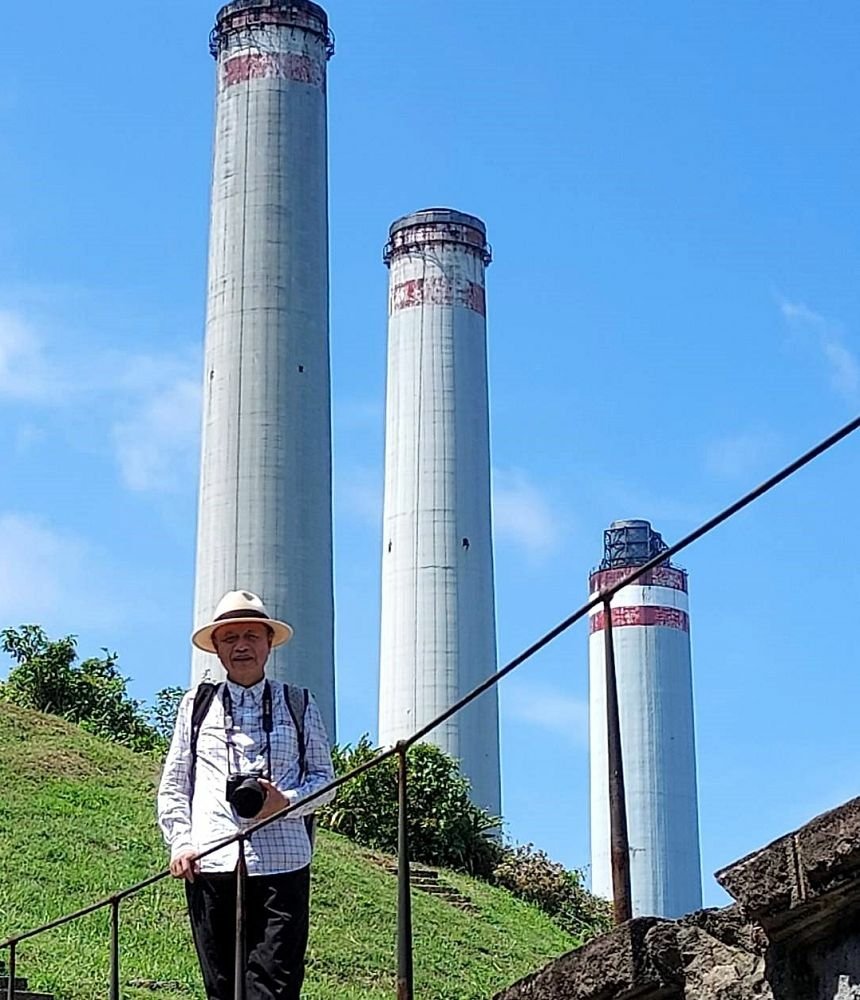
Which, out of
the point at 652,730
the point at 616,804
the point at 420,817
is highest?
the point at 652,730

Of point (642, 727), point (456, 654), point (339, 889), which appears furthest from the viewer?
point (642, 727)

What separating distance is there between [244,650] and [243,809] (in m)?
0.52

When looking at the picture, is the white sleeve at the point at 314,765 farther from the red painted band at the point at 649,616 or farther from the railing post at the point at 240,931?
the red painted band at the point at 649,616

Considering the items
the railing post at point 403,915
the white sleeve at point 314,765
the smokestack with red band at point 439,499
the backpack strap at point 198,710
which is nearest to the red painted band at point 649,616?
the smokestack with red band at point 439,499

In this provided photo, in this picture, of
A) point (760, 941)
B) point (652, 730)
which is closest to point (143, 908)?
point (760, 941)

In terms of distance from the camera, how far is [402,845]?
602 centimetres

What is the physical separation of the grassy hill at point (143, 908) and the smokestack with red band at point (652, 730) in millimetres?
14897

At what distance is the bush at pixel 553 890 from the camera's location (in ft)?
80.6

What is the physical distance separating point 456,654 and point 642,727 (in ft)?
21.0

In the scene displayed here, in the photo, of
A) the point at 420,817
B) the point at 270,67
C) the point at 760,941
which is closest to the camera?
the point at 760,941

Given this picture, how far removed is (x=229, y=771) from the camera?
6562mm

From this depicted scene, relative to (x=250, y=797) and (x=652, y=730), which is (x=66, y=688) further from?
(x=250, y=797)

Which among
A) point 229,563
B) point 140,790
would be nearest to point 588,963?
point 140,790

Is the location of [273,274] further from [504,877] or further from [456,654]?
[504,877]
